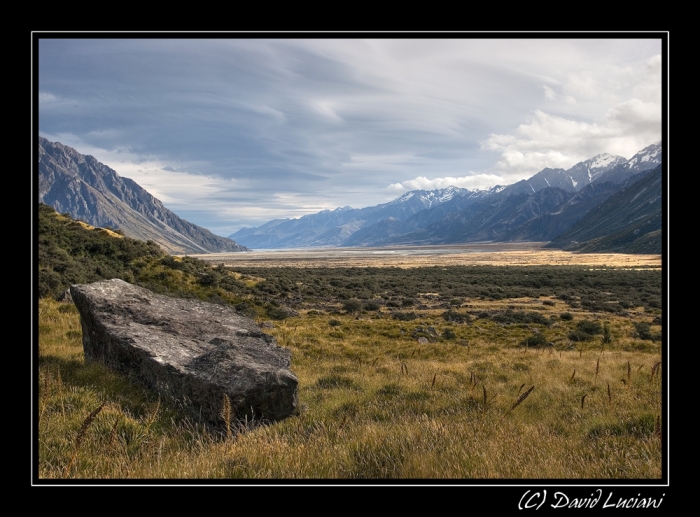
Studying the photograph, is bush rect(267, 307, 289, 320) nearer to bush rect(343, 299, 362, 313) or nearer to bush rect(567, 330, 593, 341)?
bush rect(343, 299, 362, 313)

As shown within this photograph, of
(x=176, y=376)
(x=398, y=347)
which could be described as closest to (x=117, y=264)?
(x=398, y=347)

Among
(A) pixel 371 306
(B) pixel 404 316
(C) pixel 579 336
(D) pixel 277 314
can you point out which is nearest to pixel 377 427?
(D) pixel 277 314

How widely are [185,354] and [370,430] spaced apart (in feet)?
13.5

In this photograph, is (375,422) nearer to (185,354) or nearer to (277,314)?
(185,354)

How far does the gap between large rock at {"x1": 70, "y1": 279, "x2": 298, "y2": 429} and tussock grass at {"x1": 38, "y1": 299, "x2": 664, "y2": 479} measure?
0.30m

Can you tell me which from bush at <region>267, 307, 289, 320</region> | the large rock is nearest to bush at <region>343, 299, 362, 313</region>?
bush at <region>267, 307, 289, 320</region>

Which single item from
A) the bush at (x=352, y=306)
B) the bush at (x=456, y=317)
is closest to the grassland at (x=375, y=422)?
the bush at (x=456, y=317)

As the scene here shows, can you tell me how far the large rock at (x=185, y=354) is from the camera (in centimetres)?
566

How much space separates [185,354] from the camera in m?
6.96

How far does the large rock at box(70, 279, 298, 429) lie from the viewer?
223 inches
